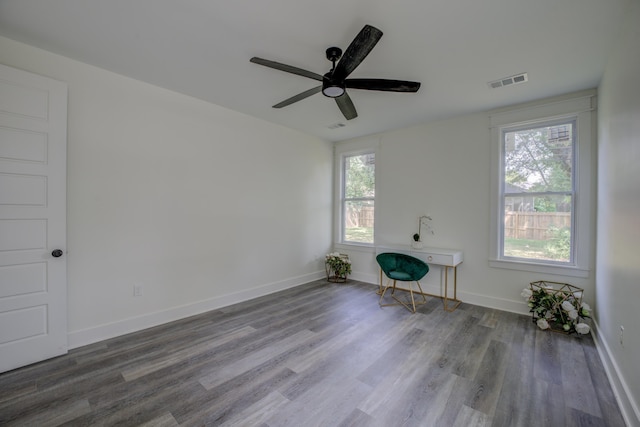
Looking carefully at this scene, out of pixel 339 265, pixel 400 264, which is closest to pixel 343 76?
pixel 400 264

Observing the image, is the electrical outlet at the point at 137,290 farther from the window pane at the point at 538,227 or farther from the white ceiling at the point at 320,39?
the window pane at the point at 538,227

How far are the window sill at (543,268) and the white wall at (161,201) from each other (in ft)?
10.1

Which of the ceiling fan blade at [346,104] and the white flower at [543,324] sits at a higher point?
the ceiling fan blade at [346,104]

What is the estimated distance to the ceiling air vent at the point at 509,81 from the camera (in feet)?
9.15

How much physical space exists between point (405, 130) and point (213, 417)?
4336 millimetres

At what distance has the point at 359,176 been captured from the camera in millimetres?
5203

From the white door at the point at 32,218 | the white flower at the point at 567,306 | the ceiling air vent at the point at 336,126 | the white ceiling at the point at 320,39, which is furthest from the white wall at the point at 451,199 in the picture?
the white door at the point at 32,218

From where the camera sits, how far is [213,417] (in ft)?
5.68

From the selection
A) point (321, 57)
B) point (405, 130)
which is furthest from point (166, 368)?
point (405, 130)

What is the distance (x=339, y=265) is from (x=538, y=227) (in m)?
2.93

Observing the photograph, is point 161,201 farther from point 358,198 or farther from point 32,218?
point 358,198

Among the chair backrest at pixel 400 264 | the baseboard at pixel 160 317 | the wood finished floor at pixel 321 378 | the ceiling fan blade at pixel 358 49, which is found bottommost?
the wood finished floor at pixel 321 378

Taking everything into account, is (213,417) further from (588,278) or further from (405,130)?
(405,130)

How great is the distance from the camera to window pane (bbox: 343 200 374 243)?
5.06 meters
